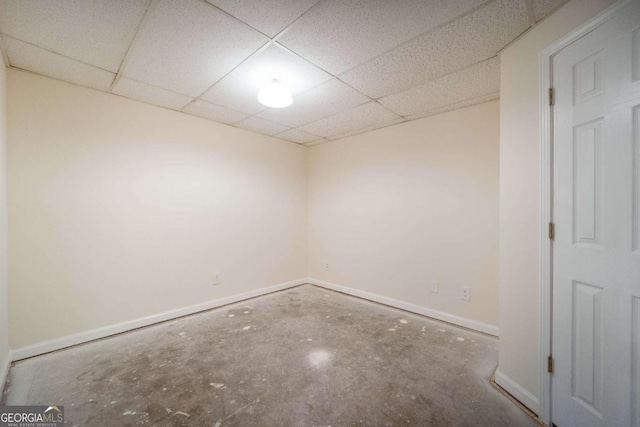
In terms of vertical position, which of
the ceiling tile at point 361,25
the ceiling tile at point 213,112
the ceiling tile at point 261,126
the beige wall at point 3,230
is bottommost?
the beige wall at point 3,230

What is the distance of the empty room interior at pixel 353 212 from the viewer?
4.36 feet

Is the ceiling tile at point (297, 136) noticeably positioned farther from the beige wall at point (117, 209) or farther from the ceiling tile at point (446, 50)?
the ceiling tile at point (446, 50)

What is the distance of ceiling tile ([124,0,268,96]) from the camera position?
1.48 m

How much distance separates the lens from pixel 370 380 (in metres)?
1.84

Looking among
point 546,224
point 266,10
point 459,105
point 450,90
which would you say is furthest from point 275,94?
point 546,224

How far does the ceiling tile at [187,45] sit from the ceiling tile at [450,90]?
154 centimetres

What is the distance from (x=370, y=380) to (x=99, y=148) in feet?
10.9

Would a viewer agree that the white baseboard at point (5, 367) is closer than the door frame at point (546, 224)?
No

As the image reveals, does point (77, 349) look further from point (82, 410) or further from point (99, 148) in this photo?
point (99, 148)

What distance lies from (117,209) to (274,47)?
2.32 metres

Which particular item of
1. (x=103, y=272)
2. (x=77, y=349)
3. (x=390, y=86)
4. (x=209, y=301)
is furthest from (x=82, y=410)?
(x=390, y=86)

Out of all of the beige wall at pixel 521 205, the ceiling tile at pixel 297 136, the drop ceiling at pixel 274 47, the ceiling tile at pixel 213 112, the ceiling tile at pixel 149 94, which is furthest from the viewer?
the ceiling tile at pixel 297 136

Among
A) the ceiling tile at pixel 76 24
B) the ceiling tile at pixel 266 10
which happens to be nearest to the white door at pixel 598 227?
the ceiling tile at pixel 266 10

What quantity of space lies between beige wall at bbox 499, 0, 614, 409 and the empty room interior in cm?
1
